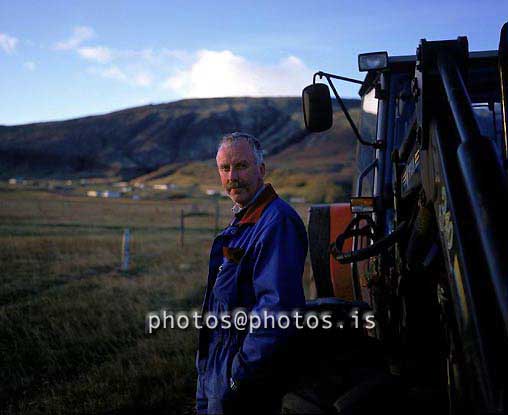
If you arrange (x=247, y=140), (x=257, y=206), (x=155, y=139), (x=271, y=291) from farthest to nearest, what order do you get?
1. (x=155, y=139)
2. (x=247, y=140)
3. (x=257, y=206)
4. (x=271, y=291)

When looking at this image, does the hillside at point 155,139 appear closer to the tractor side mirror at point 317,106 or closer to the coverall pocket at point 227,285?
the tractor side mirror at point 317,106

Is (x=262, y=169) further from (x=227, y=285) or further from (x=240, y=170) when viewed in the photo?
(x=227, y=285)

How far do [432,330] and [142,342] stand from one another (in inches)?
152

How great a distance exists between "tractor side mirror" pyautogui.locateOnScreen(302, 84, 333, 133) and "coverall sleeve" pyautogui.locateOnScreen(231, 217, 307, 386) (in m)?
1.25

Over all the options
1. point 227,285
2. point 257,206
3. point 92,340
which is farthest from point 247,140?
point 92,340

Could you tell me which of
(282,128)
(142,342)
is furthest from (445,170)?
(282,128)

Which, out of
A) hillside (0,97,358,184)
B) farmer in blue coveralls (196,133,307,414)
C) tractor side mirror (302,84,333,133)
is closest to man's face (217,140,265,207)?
farmer in blue coveralls (196,133,307,414)

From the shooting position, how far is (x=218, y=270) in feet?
7.57

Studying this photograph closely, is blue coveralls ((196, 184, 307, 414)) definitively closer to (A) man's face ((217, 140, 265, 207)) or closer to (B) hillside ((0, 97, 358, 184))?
(A) man's face ((217, 140, 265, 207))

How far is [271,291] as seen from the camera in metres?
2.00

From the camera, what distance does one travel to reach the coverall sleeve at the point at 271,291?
1.97 metres

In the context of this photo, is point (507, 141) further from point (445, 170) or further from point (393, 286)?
point (393, 286)

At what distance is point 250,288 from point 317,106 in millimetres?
1434

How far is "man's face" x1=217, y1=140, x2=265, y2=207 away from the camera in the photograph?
236 cm
